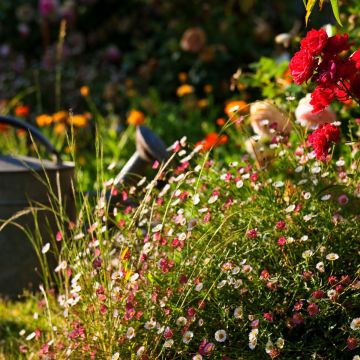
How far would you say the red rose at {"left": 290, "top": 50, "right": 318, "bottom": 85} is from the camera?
89.3 inches

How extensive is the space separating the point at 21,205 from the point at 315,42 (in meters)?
1.59

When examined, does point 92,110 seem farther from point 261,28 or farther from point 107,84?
point 261,28

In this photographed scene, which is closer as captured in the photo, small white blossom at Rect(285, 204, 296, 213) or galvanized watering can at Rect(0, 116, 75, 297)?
small white blossom at Rect(285, 204, 296, 213)

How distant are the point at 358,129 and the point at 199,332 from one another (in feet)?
4.58

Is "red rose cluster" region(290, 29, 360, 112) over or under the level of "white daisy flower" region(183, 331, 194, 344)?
over

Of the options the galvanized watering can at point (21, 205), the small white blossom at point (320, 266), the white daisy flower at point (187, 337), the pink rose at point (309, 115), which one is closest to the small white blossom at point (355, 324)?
the small white blossom at point (320, 266)

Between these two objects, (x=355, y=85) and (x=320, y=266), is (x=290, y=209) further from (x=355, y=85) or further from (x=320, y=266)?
(x=355, y=85)

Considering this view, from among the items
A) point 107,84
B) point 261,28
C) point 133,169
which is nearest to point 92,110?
point 107,84

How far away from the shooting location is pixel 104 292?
2.47 meters

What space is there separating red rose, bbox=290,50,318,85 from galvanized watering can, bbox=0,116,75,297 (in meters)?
1.38

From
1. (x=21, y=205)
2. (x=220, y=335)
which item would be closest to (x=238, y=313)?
(x=220, y=335)

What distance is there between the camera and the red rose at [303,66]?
2268 mm

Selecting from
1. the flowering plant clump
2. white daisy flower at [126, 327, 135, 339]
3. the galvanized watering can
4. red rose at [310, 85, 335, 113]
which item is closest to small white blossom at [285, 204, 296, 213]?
the flowering plant clump

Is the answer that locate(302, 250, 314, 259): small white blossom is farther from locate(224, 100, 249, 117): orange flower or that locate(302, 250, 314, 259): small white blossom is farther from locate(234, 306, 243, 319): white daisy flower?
locate(224, 100, 249, 117): orange flower
